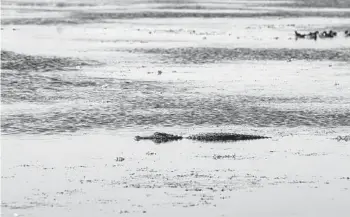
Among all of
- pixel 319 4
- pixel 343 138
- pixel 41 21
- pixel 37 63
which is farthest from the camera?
pixel 319 4

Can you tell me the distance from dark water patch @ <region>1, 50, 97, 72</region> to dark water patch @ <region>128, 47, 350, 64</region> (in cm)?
618

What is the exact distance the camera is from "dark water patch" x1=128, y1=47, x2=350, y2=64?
6284 centimetres

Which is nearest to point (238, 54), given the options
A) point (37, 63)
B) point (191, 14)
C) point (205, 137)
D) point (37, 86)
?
point (37, 63)

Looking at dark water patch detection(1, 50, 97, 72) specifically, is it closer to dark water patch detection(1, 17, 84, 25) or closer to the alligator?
the alligator

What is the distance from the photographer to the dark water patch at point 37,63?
5638 cm

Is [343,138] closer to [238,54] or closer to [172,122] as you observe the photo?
[172,122]

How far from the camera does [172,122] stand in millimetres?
38750

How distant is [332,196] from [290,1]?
118 metres

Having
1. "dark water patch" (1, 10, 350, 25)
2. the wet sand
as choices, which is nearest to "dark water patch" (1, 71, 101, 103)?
the wet sand

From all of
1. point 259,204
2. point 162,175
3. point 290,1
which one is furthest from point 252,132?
point 290,1

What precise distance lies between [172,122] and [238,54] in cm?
2772

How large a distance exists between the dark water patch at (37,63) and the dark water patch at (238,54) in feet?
20.3

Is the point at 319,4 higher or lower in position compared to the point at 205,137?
lower

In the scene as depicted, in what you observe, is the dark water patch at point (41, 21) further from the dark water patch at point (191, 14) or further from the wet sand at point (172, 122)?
the wet sand at point (172, 122)
